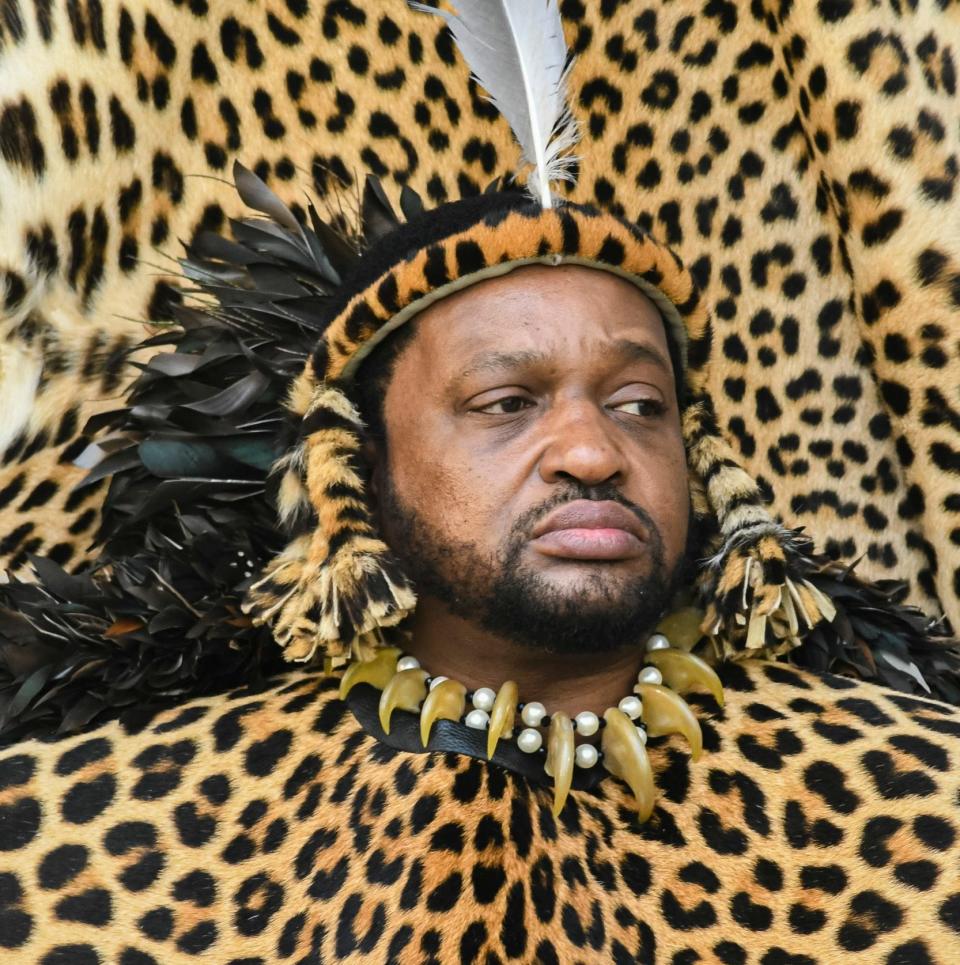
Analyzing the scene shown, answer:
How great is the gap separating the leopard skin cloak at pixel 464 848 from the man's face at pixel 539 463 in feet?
0.86

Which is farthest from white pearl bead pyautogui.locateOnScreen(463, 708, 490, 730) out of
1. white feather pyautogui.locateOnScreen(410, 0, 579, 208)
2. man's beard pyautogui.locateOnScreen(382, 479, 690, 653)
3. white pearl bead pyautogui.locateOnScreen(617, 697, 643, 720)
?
white feather pyautogui.locateOnScreen(410, 0, 579, 208)

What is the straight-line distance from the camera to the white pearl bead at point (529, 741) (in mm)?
2115

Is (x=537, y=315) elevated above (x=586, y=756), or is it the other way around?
(x=537, y=315)

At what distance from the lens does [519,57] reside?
7.67 feet

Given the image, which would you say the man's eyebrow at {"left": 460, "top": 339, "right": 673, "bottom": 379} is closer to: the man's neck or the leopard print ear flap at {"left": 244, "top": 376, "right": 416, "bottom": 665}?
the leopard print ear flap at {"left": 244, "top": 376, "right": 416, "bottom": 665}

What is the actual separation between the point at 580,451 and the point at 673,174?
114 cm

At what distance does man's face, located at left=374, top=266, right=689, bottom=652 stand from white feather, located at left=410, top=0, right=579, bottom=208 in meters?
0.32

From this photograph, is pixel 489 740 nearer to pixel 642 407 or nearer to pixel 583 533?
pixel 583 533

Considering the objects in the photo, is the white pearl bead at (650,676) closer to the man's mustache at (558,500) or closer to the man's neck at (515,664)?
the man's neck at (515,664)

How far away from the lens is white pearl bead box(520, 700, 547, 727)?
6.98ft

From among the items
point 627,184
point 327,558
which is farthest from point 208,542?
point 627,184

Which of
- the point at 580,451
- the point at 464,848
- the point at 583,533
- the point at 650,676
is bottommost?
the point at 464,848

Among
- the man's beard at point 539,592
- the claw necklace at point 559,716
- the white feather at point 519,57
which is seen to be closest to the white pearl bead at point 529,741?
the claw necklace at point 559,716

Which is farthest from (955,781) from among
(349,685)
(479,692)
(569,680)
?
(349,685)
